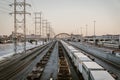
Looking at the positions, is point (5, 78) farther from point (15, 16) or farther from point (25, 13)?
point (25, 13)

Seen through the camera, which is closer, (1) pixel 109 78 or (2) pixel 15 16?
(1) pixel 109 78

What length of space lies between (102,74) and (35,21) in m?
89.2

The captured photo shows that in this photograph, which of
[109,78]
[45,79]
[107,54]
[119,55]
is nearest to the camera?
[109,78]

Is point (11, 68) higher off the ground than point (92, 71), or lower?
lower

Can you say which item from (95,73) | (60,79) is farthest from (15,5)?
(95,73)

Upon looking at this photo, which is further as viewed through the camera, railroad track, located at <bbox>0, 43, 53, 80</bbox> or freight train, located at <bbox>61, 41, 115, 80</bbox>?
railroad track, located at <bbox>0, 43, 53, 80</bbox>

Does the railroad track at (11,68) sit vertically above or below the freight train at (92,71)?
below

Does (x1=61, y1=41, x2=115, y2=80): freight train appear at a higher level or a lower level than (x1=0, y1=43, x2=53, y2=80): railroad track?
higher

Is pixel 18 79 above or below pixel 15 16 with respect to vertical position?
below

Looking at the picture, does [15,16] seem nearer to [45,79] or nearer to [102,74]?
[45,79]

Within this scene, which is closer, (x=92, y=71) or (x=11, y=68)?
(x=92, y=71)

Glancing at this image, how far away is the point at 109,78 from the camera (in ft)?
43.7

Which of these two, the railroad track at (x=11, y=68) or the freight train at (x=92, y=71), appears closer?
the freight train at (x=92, y=71)

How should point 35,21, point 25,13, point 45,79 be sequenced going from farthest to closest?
point 35,21 < point 25,13 < point 45,79
